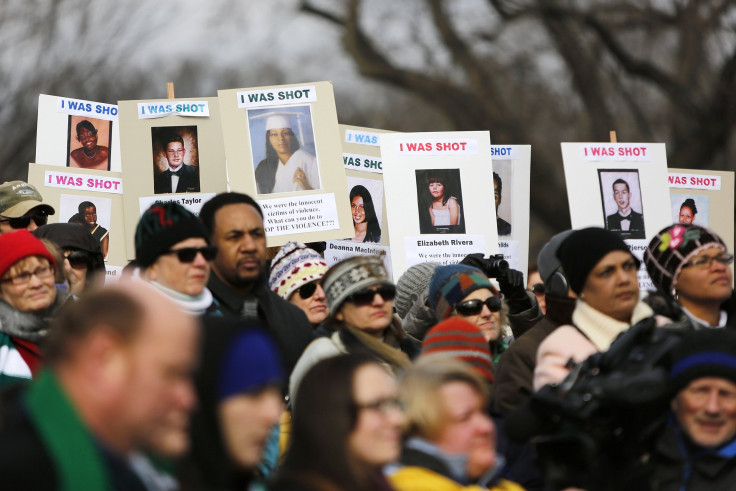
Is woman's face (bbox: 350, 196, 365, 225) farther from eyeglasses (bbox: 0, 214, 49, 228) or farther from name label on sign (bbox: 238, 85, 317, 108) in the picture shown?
eyeglasses (bbox: 0, 214, 49, 228)

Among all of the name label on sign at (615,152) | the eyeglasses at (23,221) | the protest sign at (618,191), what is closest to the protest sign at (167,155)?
the eyeglasses at (23,221)

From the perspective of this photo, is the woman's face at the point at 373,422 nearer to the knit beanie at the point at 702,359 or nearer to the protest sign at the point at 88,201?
the knit beanie at the point at 702,359

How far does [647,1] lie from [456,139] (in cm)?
1135

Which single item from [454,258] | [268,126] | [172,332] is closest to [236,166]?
[268,126]

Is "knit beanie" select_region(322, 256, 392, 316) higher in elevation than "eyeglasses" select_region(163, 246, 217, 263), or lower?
lower

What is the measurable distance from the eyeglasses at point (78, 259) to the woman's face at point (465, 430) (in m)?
2.80

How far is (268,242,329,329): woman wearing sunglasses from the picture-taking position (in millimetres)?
6094

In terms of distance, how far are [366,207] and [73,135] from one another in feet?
5.70

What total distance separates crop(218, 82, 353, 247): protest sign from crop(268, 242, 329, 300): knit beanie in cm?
81

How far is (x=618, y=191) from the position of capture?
318 inches

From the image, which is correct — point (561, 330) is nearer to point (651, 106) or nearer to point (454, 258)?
point (454, 258)

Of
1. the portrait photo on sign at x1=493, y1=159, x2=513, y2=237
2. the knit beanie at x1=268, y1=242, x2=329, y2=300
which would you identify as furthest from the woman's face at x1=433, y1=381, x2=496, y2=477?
the portrait photo on sign at x1=493, y1=159, x2=513, y2=237

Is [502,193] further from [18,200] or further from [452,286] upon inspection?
[18,200]

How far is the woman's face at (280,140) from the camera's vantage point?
740 cm
